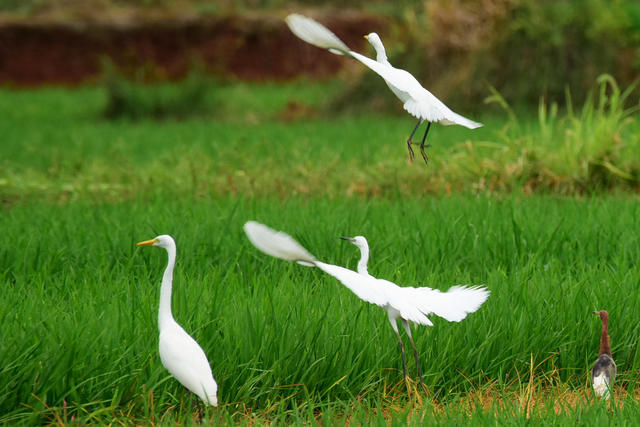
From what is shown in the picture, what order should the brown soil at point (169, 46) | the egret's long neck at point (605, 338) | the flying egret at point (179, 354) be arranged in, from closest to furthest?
1. the flying egret at point (179, 354)
2. the egret's long neck at point (605, 338)
3. the brown soil at point (169, 46)

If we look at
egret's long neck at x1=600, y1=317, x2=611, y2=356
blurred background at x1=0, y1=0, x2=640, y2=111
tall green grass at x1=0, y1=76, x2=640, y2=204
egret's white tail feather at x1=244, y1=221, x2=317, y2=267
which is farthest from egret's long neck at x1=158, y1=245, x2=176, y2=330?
blurred background at x1=0, y1=0, x2=640, y2=111

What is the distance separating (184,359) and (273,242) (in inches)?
25.4

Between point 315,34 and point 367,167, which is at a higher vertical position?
point 315,34

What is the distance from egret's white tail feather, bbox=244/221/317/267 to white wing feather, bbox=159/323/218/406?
0.58 meters

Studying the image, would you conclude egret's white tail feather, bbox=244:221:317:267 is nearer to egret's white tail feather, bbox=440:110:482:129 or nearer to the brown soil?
egret's white tail feather, bbox=440:110:482:129

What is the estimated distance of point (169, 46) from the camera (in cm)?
2327

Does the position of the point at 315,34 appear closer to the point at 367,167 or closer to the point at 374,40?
the point at 374,40

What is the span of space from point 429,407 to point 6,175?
5.72 m

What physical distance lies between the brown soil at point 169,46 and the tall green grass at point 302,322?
56.8ft

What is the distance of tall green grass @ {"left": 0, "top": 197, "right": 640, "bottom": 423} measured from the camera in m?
2.88

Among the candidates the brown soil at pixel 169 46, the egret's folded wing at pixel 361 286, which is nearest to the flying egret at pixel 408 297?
the egret's folded wing at pixel 361 286

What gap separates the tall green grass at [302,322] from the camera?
2.88m

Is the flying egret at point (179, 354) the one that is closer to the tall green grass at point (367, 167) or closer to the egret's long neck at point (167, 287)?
the egret's long neck at point (167, 287)

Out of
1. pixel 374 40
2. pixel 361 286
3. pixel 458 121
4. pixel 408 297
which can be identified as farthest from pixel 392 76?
pixel 408 297
